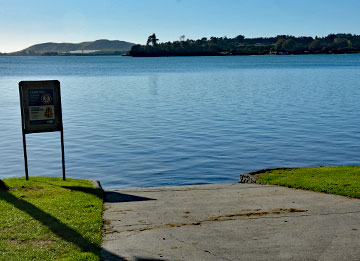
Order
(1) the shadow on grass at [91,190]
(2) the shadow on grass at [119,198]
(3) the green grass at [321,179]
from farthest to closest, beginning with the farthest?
(3) the green grass at [321,179] → (1) the shadow on grass at [91,190] → (2) the shadow on grass at [119,198]

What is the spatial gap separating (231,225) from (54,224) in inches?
115

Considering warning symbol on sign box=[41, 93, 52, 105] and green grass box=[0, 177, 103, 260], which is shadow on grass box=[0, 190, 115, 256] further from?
warning symbol on sign box=[41, 93, 52, 105]

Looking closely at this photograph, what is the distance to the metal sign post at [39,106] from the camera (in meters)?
11.3

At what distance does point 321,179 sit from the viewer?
1168 centimetres

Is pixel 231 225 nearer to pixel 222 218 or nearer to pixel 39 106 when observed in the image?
pixel 222 218

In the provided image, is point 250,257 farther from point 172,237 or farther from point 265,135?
point 265,135

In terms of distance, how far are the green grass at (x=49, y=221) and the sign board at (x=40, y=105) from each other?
1.50 meters

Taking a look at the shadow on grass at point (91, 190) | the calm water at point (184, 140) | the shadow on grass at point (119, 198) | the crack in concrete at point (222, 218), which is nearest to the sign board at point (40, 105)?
the shadow on grass at point (91, 190)

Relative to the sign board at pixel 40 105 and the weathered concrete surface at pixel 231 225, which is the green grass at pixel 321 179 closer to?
the weathered concrete surface at pixel 231 225

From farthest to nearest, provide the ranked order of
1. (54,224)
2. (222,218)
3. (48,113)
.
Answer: (48,113), (222,218), (54,224)

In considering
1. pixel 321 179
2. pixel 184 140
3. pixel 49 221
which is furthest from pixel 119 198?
pixel 184 140

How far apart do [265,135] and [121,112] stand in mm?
13715

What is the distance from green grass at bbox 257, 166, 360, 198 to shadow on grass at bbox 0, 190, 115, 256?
18.7ft

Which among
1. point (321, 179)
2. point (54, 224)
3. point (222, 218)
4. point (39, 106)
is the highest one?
point (39, 106)
